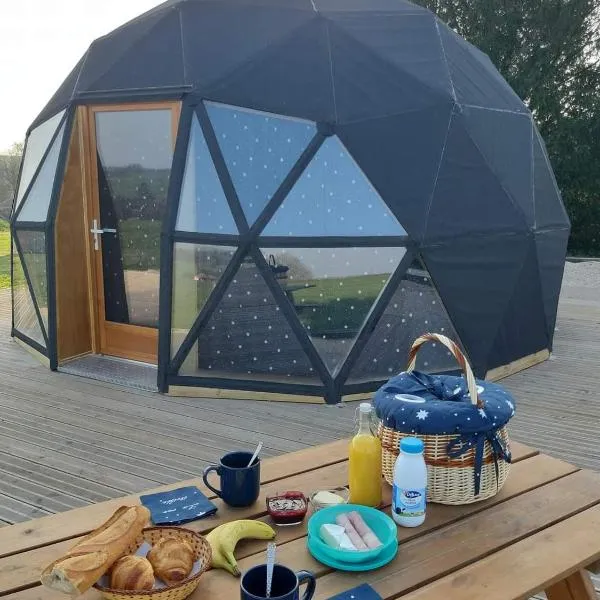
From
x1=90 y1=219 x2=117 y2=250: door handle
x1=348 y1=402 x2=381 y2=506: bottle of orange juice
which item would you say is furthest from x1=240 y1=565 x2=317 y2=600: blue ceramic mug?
x1=90 y1=219 x2=117 y2=250: door handle

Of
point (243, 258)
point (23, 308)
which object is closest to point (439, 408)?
point (243, 258)

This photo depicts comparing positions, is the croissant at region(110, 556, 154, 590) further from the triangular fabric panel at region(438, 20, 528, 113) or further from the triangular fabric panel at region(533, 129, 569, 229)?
the triangular fabric panel at region(533, 129, 569, 229)

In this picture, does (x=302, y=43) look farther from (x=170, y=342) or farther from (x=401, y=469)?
(x=401, y=469)

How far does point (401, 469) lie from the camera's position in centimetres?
198

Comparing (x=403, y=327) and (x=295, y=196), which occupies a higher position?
(x=295, y=196)

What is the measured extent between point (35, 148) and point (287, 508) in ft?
21.2

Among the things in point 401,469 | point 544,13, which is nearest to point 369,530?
point 401,469

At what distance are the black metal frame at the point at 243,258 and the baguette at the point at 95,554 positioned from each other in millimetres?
3884

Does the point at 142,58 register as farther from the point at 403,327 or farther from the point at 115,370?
the point at 403,327

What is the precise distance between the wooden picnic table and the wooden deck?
6.50 ft

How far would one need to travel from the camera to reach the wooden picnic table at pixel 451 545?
5.74ft

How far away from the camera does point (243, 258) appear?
5.60 metres

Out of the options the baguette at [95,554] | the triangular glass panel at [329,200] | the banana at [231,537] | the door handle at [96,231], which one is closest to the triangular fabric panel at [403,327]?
the triangular glass panel at [329,200]

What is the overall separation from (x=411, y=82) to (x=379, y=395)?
438 cm
